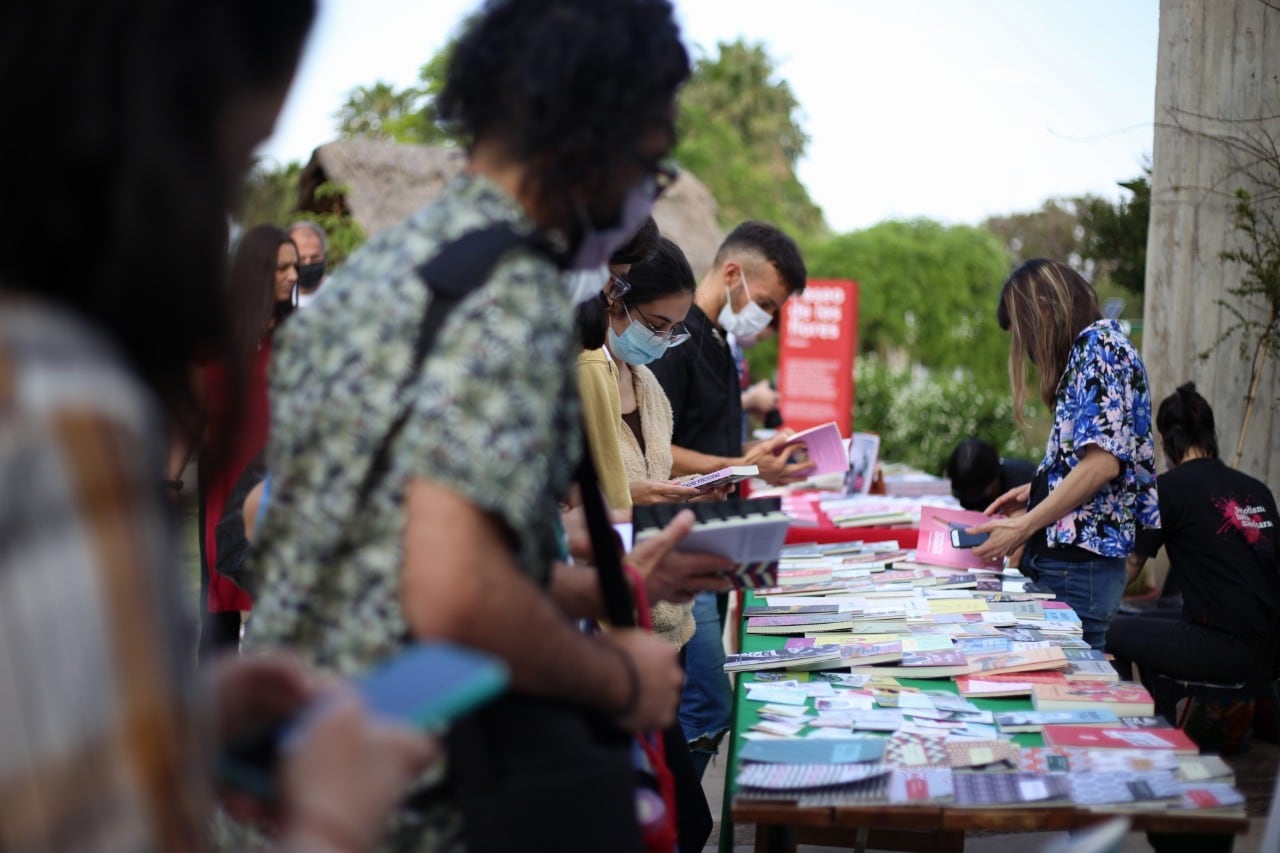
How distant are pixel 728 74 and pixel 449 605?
37.3m

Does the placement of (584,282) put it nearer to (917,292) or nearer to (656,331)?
(656,331)

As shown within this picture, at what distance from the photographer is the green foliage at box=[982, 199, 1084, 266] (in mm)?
19616

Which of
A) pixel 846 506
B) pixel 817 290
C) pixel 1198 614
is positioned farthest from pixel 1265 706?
pixel 817 290

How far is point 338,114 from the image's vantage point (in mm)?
22766

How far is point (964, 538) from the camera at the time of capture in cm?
404

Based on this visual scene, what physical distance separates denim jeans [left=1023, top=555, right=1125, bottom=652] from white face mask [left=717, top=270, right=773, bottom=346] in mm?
1645

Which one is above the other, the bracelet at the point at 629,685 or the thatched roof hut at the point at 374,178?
the thatched roof hut at the point at 374,178

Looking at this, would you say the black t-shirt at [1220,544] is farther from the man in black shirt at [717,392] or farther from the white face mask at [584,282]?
the white face mask at [584,282]

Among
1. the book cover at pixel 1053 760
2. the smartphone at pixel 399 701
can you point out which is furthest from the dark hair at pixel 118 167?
the book cover at pixel 1053 760

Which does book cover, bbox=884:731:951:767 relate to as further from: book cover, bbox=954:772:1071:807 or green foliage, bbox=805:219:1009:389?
green foliage, bbox=805:219:1009:389

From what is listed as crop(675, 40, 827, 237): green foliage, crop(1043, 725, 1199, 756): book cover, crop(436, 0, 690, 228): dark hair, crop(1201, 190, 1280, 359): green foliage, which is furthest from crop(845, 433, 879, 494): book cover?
crop(675, 40, 827, 237): green foliage

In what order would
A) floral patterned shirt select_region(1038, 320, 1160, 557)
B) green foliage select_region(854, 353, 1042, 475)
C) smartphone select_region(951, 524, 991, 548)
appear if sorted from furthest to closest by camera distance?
green foliage select_region(854, 353, 1042, 475) → smartphone select_region(951, 524, 991, 548) → floral patterned shirt select_region(1038, 320, 1160, 557)

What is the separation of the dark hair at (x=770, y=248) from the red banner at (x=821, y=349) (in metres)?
5.31

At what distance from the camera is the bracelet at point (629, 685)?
4.59 ft
